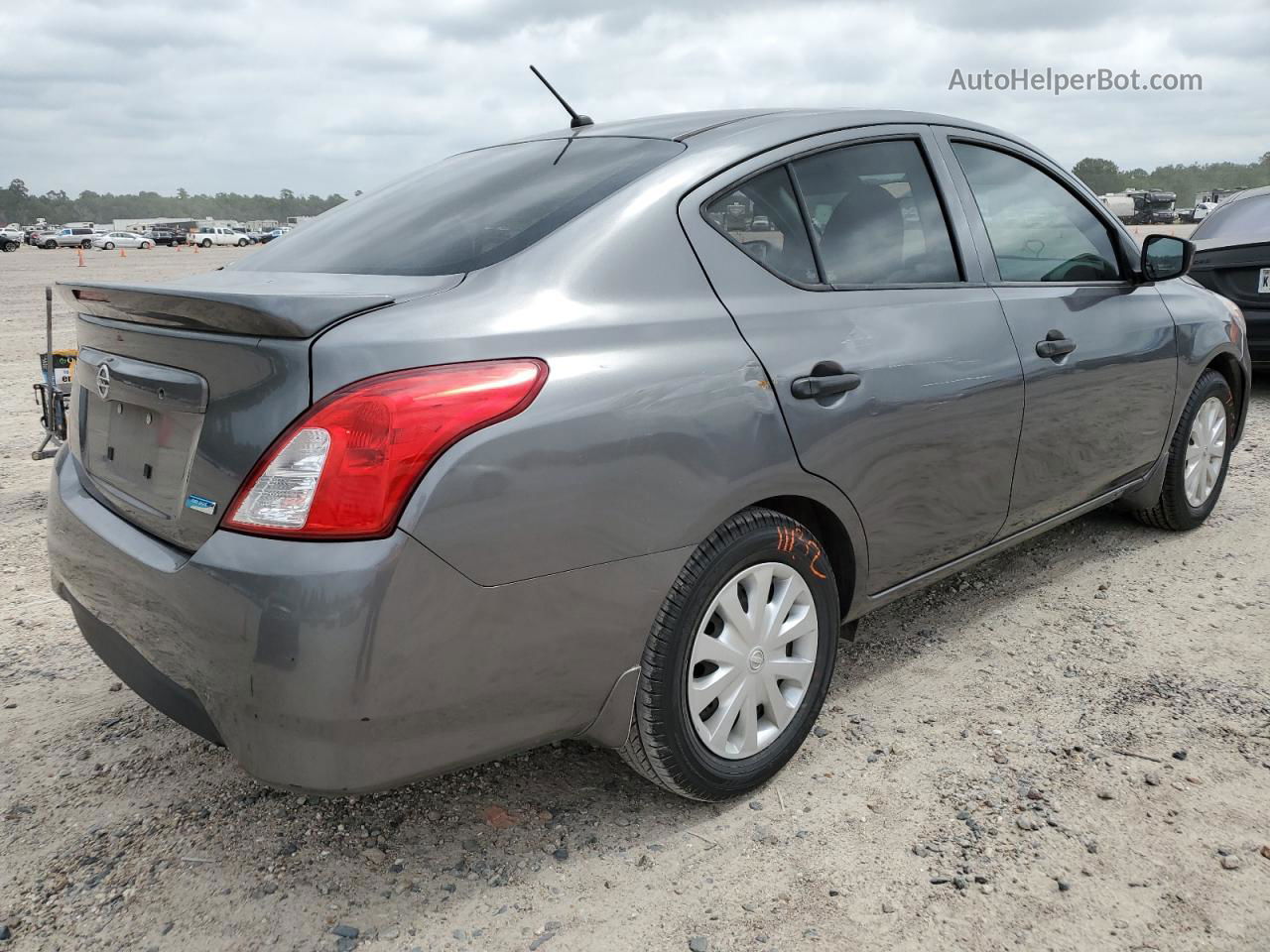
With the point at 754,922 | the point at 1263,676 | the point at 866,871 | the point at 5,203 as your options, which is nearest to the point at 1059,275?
the point at 1263,676

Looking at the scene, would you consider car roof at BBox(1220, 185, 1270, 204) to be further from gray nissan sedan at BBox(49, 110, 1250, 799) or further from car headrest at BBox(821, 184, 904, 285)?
car headrest at BBox(821, 184, 904, 285)

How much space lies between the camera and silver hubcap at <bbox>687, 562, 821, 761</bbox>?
2.37 meters

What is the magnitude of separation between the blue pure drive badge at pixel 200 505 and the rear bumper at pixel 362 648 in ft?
0.24

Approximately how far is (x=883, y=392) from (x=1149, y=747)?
1186mm

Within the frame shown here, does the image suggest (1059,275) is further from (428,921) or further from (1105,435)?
(428,921)

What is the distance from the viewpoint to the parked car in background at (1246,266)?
7.39 m

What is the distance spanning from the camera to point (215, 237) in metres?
71.2

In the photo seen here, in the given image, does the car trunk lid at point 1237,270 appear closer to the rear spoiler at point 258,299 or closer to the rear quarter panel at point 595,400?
the rear quarter panel at point 595,400

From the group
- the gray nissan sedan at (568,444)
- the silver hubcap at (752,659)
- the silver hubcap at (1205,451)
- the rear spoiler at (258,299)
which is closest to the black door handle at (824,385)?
the gray nissan sedan at (568,444)

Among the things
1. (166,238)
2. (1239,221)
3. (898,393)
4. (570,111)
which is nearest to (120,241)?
(166,238)

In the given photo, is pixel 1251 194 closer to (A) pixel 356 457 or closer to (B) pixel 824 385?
(B) pixel 824 385

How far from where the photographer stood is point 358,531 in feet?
5.95

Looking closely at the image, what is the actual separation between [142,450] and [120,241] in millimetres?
70437

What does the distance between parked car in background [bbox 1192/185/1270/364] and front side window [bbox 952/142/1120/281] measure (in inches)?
174
